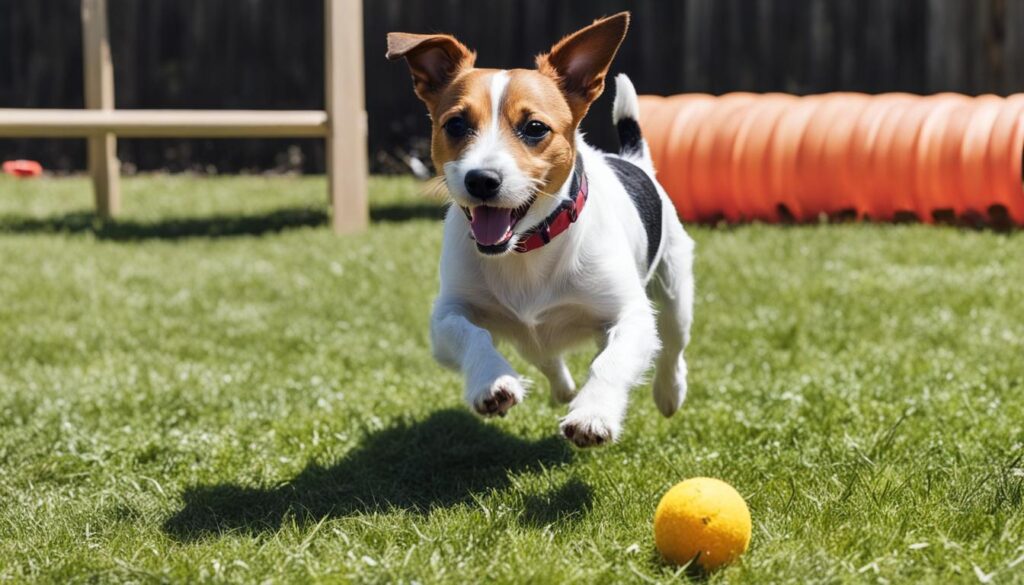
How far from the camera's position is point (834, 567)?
313 cm

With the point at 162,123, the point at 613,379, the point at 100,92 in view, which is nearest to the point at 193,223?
the point at 162,123

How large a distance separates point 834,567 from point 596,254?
1404mm

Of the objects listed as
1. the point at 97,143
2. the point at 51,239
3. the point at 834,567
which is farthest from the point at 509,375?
the point at 97,143

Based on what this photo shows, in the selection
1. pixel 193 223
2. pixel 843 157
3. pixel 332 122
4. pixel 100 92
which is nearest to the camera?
pixel 843 157

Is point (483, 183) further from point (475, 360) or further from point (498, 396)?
point (498, 396)

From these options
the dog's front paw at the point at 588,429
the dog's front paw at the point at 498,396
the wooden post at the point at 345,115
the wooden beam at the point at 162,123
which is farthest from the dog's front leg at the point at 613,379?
the wooden beam at the point at 162,123

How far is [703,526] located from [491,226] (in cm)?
121

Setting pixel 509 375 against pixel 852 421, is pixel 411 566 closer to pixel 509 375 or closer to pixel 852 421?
pixel 509 375

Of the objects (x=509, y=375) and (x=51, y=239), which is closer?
(x=509, y=375)

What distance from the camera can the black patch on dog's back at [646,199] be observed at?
15.2 feet

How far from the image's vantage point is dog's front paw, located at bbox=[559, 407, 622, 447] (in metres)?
3.48

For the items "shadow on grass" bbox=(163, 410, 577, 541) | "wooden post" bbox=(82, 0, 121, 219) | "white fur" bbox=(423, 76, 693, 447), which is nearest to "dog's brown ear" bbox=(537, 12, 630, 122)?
"white fur" bbox=(423, 76, 693, 447)

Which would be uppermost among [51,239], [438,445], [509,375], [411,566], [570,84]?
[570,84]

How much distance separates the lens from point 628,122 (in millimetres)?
5254
